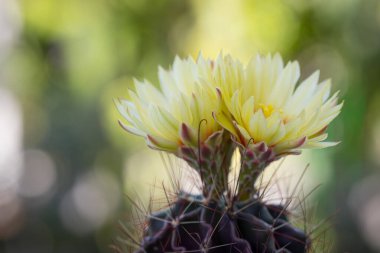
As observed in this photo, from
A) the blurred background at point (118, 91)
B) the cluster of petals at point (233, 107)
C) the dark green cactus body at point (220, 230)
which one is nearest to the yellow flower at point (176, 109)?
the cluster of petals at point (233, 107)

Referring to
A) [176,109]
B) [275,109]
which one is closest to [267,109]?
[275,109]

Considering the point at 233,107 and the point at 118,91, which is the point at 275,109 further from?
the point at 118,91

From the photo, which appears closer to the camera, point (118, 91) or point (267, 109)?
point (267, 109)

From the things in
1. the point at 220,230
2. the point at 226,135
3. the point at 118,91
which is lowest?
the point at 220,230

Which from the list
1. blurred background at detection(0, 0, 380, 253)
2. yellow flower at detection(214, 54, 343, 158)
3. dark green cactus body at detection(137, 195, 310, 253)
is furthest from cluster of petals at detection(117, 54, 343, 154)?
blurred background at detection(0, 0, 380, 253)

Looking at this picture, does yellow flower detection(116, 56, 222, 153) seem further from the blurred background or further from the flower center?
the blurred background

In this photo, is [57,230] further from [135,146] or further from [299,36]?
[299,36]

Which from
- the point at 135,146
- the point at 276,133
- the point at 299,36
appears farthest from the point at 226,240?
the point at 135,146
